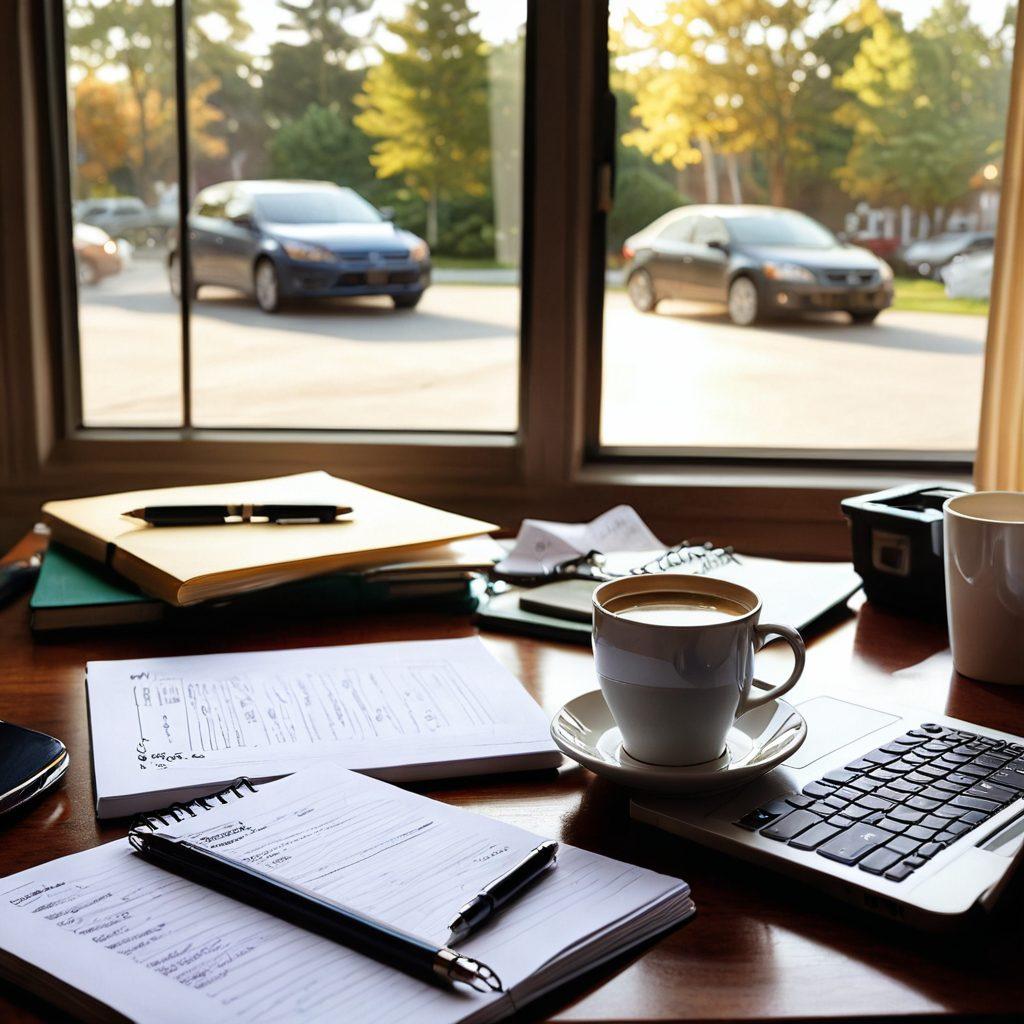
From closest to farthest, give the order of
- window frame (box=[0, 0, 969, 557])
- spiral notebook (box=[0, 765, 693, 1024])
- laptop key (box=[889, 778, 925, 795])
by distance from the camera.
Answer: spiral notebook (box=[0, 765, 693, 1024]) → laptop key (box=[889, 778, 925, 795]) → window frame (box=[0, 0, 969, 557])

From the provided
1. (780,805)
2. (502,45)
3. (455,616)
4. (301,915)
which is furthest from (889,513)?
(502,45)

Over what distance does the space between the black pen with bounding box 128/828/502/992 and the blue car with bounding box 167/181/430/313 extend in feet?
4.76

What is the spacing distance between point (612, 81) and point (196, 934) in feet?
5.25

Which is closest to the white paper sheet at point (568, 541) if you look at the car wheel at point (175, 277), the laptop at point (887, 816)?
the laptop at point (887, 816)

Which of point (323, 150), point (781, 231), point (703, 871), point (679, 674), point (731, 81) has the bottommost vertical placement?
point (703, 871)

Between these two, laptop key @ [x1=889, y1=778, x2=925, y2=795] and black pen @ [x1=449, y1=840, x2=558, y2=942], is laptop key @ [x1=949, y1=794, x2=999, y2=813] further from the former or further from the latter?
black pen @ [x1=449, y1=840, x2=558, y2=942]

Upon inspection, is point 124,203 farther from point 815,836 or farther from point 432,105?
point 815,836

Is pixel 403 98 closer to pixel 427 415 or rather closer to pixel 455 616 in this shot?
pixel 427 415

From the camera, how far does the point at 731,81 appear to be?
195 centimetres

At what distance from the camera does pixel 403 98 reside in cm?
198

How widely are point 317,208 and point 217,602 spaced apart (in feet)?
3.36

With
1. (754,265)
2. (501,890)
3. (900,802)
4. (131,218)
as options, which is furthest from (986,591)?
(131,218)

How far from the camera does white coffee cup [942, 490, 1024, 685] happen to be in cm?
102

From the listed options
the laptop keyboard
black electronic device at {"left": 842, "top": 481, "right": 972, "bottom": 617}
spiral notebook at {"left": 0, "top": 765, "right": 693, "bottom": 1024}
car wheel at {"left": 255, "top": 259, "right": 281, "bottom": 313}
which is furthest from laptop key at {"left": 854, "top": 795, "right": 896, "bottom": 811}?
car wheel at {"left": 255, "top": 259, "right": 281, "bottom": 313}
